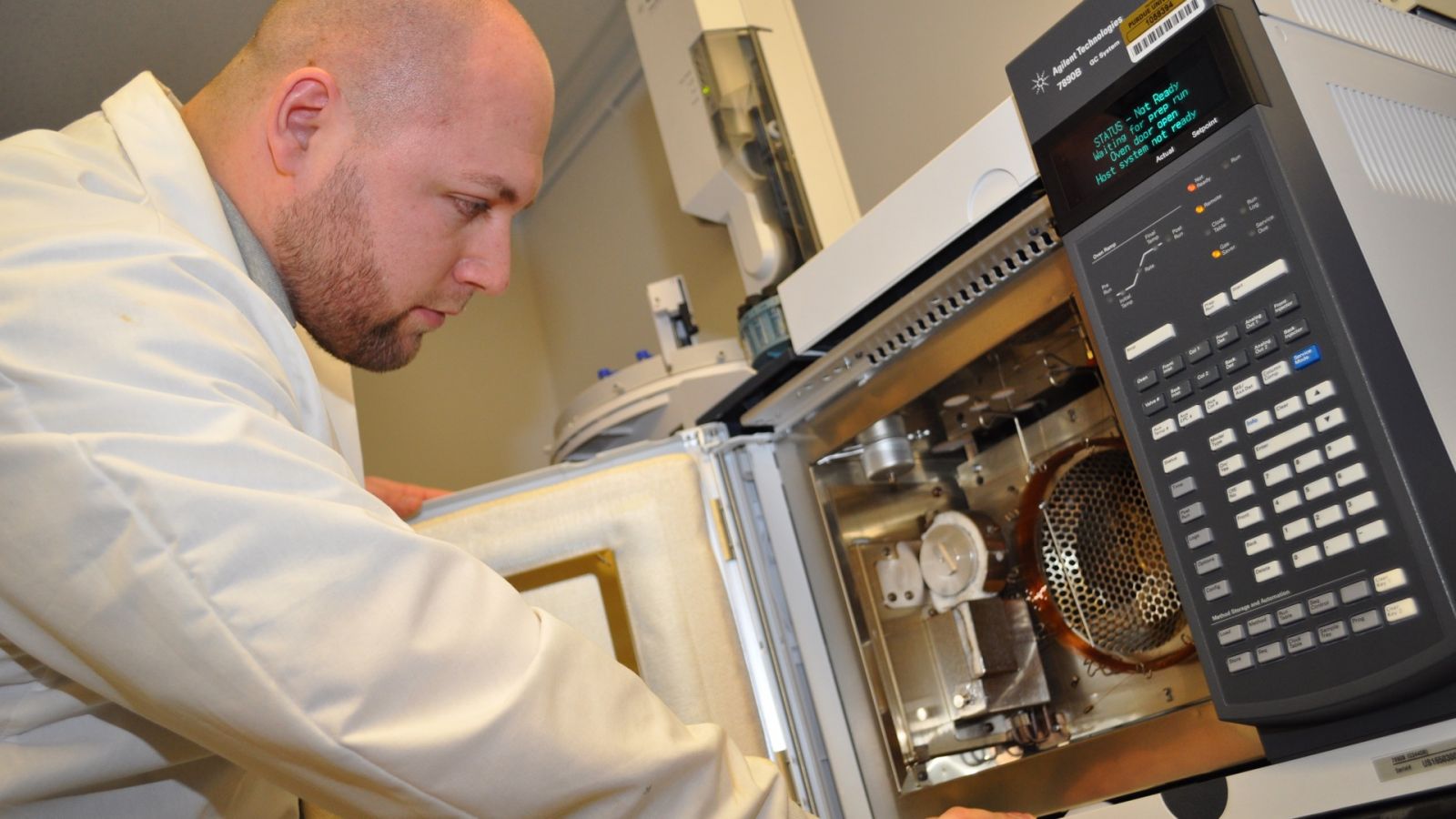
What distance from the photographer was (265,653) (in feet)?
2.05

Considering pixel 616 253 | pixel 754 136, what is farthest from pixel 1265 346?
pixel 616 253

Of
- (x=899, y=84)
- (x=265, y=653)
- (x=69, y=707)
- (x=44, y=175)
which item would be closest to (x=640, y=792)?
(x=265, y=653)

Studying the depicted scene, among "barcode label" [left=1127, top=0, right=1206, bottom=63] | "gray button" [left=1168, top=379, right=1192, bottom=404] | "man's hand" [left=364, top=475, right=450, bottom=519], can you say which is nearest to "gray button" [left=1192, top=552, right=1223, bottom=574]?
"gray button" [left=1168, top=379, right=1192, bottom=404]

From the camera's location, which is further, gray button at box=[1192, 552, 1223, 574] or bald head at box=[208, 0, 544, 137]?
bald head at box=[208, 0, 544, 137]

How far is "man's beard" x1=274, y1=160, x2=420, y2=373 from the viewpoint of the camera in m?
1.02

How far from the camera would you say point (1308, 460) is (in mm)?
688

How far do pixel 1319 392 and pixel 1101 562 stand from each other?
336mm

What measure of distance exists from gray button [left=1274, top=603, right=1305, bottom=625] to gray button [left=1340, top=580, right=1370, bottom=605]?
25 mm

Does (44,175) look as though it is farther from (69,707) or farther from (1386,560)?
(1386,560)

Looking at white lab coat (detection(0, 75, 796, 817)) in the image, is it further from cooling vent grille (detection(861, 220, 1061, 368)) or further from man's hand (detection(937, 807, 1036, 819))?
cooling vent grille (detection(861, 220, 1061, 368))

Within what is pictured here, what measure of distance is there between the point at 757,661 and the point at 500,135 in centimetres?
55

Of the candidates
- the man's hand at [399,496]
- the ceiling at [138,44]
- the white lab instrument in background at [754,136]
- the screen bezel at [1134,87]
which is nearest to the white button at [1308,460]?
the screen bezel at [1134,87]

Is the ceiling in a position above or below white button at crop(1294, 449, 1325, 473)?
above

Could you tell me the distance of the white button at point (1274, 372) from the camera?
70 centimetres
